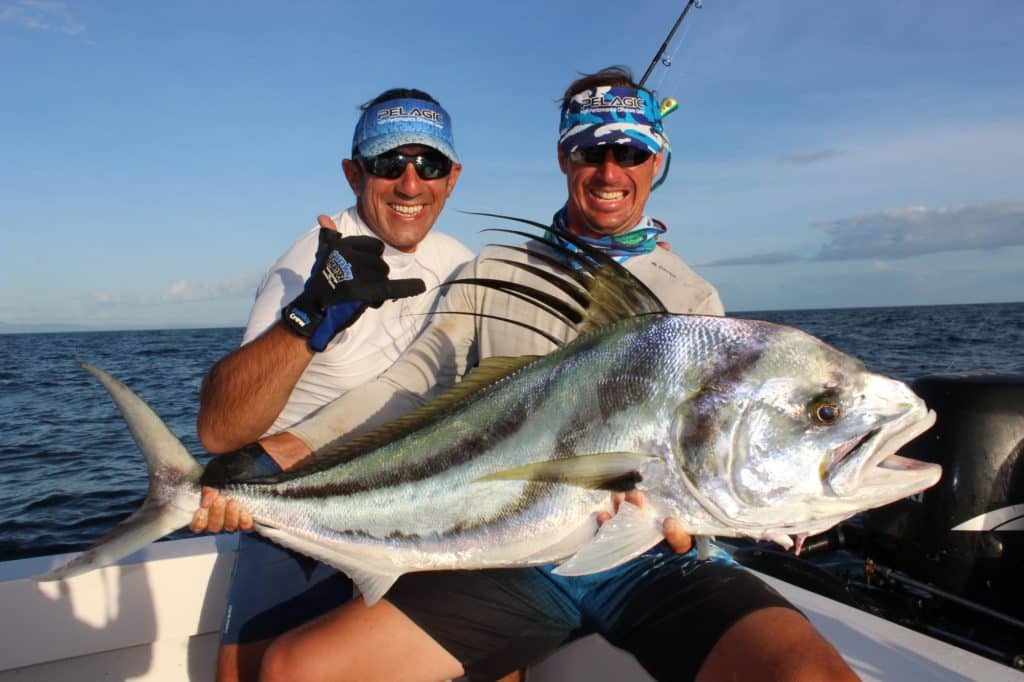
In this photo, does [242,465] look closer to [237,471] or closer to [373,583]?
[237,471]

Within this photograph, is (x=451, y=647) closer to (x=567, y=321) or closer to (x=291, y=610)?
(x=291, y=610)

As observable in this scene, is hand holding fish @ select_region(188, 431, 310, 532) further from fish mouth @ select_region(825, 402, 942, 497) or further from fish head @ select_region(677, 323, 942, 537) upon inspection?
fish mouth @ select_region(825, 402, 942, 497)

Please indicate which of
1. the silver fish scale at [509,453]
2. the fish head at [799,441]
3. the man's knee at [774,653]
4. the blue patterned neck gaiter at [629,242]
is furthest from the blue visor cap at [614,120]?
the man's knee at [774,653]

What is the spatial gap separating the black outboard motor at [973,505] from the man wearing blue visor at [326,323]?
278 centimetres

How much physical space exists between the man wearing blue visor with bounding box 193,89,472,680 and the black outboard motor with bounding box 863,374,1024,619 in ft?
9.11

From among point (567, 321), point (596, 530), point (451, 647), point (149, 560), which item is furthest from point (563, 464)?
point (149, 560)

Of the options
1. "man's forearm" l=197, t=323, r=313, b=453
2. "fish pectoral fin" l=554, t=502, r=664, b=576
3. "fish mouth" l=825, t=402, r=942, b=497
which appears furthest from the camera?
"man's forearm" l=197, t=323, r=313, b=453

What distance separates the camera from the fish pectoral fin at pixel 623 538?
1.89 m

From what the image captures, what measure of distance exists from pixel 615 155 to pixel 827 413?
1471mm

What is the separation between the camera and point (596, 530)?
1.98 meters

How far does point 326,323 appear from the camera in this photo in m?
2.49

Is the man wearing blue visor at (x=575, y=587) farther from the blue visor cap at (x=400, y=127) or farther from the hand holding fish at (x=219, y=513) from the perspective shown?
the blue visor cap at (x=400, y=127)

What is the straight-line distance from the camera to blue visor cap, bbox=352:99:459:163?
3398mm

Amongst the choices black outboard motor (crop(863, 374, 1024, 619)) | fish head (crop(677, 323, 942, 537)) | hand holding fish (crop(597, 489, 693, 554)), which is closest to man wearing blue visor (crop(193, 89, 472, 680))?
hand holding fish (crop(597, 489, 693, 554))
